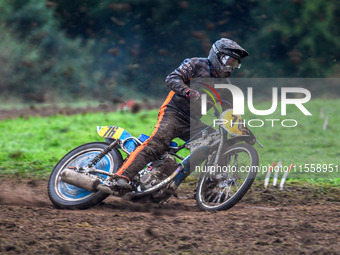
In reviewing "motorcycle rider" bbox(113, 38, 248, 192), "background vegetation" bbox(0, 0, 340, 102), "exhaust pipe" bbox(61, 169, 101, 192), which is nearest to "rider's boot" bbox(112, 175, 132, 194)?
"motorcycle rider" bbox(113, 38, 248, 192)

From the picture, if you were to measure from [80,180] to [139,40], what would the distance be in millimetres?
17788

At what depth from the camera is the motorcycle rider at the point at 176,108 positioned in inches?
247

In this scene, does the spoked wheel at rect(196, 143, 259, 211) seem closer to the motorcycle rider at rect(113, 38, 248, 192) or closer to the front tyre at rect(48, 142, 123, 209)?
the motorcycle rider at rect(113, 38, 248, 192)

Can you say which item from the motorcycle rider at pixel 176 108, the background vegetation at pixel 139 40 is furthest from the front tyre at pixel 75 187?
the background vegetation at pixel 139 40

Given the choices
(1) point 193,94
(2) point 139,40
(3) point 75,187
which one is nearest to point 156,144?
(1) point 193,94

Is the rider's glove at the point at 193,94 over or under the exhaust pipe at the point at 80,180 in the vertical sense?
over

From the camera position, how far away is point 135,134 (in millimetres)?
11961

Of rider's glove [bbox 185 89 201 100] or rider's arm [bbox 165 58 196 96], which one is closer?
rider's glove [bbox 185 89 201 100]

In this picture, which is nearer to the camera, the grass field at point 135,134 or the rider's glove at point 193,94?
the rider's glove at point 193,94

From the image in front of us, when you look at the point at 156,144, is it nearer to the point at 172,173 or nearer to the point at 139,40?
the point at 172,173

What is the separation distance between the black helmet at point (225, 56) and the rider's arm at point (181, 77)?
268 millimetres

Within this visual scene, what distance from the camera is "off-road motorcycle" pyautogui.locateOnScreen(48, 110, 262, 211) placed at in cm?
625

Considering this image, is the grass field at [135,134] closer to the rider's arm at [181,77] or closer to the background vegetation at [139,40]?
the rider's arm at [181,77]

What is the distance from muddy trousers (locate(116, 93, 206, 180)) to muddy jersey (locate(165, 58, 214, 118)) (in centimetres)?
8
